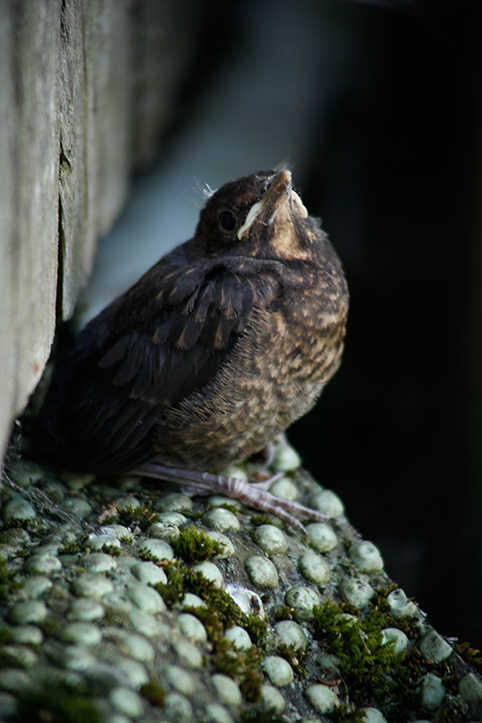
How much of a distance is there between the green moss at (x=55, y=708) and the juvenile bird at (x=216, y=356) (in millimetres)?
1075

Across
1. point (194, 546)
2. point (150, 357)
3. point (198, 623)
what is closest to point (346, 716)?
point (198, 623)

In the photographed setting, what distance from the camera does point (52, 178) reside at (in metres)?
1.68

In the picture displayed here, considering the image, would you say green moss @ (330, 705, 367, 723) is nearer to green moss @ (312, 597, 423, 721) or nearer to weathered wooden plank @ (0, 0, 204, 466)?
green moss @ (312, 597, 423, 721)

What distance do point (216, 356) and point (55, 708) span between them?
1.20 metres

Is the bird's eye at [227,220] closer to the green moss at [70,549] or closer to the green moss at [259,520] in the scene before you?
the green moss at [259,520]

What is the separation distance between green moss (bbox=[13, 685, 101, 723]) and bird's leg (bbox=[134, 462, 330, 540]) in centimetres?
113

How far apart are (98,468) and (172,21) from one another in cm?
280

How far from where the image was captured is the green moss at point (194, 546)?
1711mm

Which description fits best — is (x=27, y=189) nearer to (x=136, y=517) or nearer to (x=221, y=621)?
(x=136, y=517)

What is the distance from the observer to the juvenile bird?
2.01 m

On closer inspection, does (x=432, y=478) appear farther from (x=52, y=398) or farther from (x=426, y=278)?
(x=52, y=398)

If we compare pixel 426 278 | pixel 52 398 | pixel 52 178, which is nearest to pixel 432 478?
pixel 426 278

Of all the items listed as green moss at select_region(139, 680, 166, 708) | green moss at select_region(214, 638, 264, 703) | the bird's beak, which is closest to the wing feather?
the bird's beak

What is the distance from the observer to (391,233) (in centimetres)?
308
